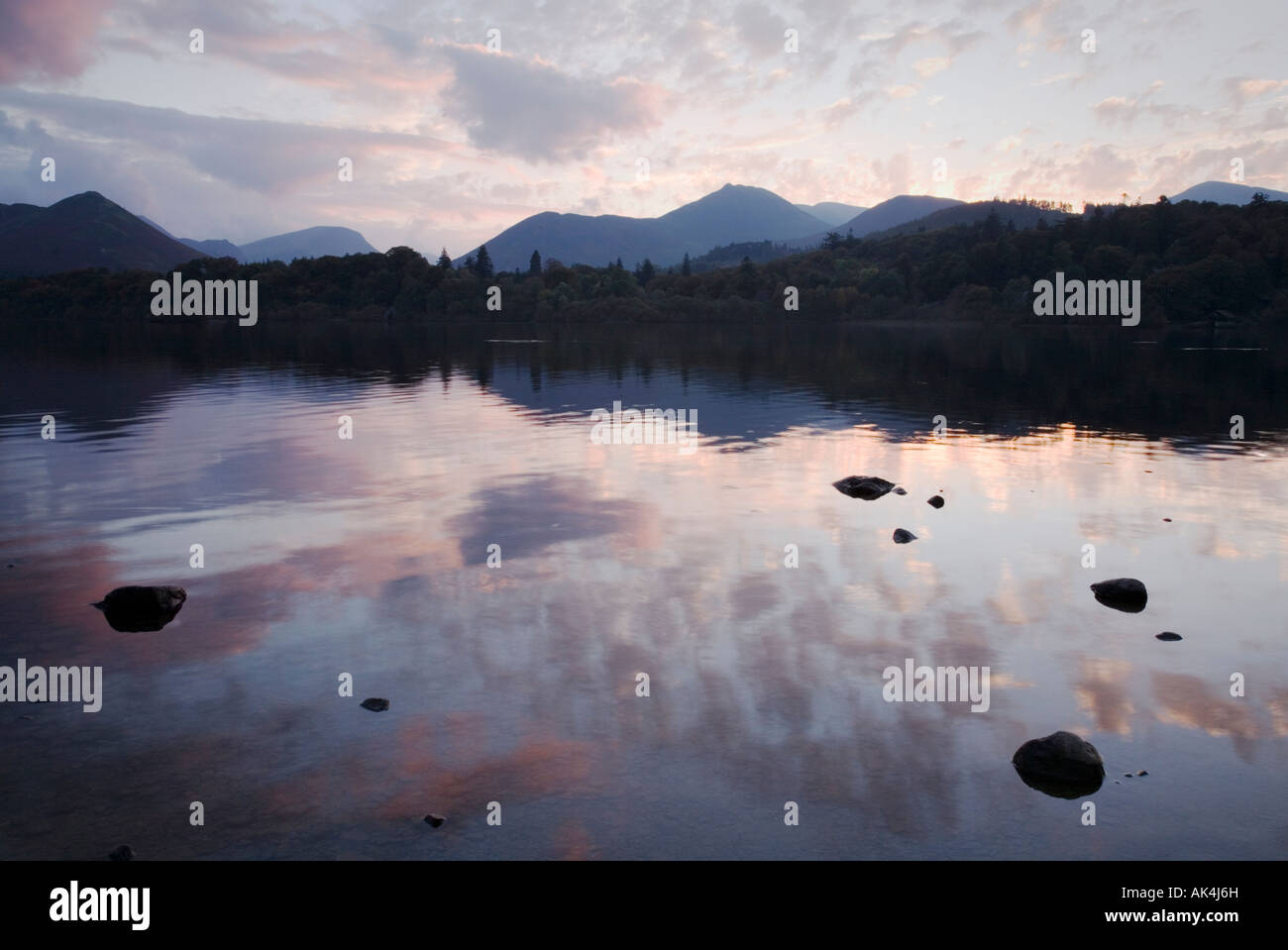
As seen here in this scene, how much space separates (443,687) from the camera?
16.7m

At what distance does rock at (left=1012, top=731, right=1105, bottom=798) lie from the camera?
13.5 metres

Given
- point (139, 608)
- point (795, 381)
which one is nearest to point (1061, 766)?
point (139, 608)

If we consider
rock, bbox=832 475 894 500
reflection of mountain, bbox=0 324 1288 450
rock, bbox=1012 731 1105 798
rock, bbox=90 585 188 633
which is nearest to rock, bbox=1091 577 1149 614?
rock, bbox=1012 731 1105 798

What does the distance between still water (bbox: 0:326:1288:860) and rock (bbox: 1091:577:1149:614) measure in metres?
0.67

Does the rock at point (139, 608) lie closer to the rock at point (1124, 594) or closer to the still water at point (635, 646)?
the still water at point (635, 646)

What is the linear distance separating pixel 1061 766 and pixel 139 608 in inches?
739

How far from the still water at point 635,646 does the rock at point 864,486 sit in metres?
0.95

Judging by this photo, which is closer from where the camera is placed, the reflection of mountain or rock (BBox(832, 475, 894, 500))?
rock (BBox(832, 475, 894, 500))

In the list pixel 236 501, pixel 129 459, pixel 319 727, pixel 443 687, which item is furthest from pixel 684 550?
pixel 129 459

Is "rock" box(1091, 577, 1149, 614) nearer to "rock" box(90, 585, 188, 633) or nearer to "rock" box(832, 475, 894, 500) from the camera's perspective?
"rock" box(832, 475, 894, 500)

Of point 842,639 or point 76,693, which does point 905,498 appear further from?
point 76,693

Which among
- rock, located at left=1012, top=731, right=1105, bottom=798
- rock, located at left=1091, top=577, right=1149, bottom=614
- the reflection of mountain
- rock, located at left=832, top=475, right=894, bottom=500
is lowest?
rock, located at left=1012, top=731, right=1105, bottom=798
